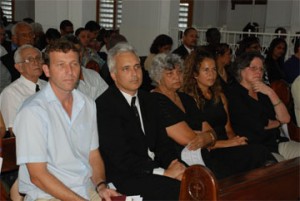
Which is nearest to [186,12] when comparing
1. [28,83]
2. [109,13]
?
[109,13]

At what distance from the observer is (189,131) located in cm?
290

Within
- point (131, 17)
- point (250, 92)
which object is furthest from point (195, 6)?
point (250, 92)

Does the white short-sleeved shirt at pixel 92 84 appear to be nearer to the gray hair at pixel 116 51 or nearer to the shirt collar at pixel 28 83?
the shirt collar at pixel 28 83

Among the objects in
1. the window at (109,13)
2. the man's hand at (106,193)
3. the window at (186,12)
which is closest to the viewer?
the man's hand at (106,193)

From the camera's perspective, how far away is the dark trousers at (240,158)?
2928 mm

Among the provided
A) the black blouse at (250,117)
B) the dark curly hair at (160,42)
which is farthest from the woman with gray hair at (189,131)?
the dark curly hair at (160,42)

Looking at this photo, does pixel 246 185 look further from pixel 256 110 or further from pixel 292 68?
pixel 292 68

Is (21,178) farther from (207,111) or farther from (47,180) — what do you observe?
(207,111)

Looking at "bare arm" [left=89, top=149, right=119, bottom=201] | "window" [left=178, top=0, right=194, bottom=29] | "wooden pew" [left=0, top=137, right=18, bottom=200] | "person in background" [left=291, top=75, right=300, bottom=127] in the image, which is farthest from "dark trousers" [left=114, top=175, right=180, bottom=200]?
"window" [left=178, top=0, right=194, bottom=29]

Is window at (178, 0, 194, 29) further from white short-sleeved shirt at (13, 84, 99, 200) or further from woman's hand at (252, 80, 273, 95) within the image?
white short-sleeved shirt at (13, 84, 99, 200)

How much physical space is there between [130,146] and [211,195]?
3.00 feet

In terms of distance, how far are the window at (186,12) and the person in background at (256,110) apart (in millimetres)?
9156

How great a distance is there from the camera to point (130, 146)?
8.11ft

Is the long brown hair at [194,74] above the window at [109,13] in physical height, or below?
below
